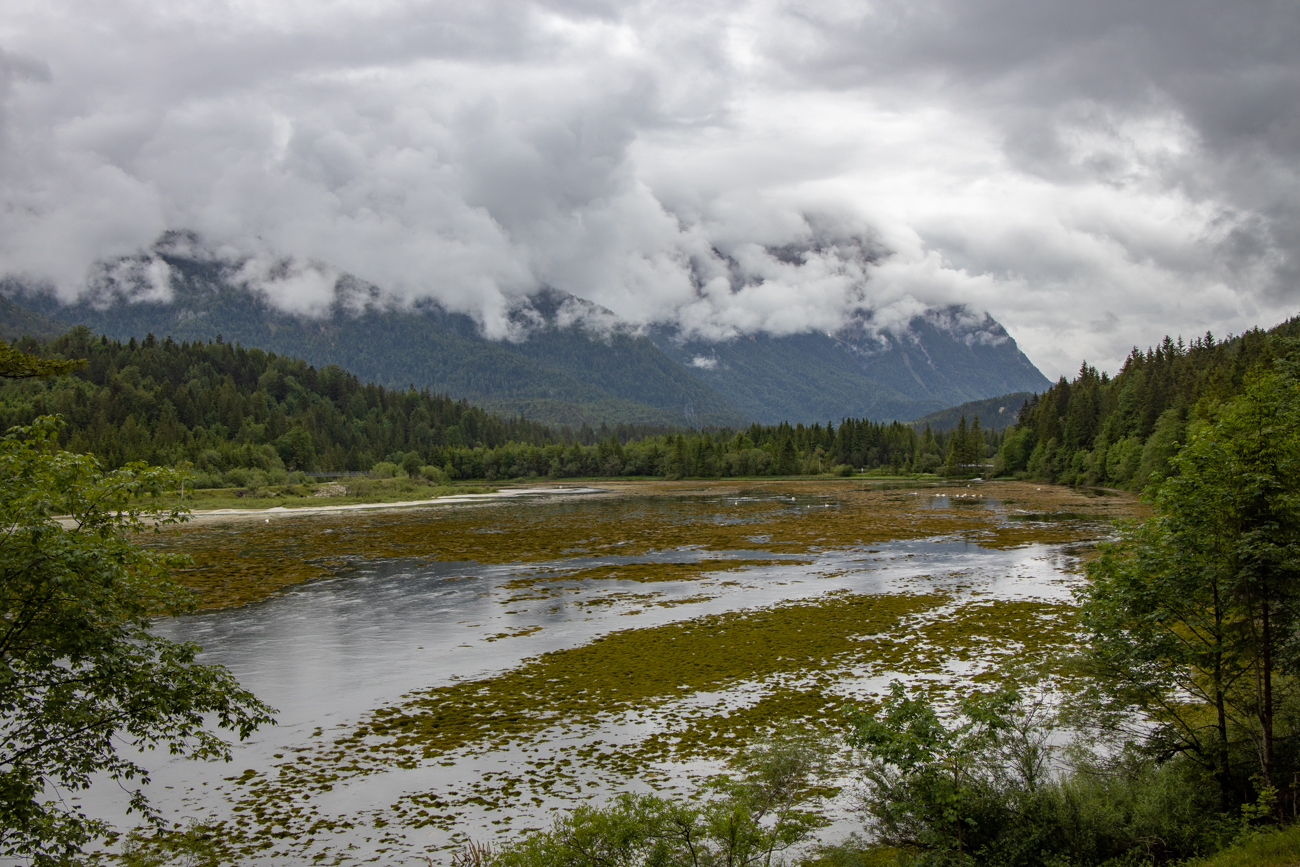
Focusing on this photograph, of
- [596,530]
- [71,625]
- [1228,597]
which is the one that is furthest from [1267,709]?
[596,530]

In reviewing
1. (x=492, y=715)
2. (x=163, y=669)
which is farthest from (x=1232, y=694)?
(x=163, y=669)

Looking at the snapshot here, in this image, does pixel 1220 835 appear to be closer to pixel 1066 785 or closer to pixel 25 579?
pixel 1066 785

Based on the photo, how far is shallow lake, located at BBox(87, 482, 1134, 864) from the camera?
18.4 m

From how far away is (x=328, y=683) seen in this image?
28156mm

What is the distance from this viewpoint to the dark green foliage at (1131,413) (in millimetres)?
99062

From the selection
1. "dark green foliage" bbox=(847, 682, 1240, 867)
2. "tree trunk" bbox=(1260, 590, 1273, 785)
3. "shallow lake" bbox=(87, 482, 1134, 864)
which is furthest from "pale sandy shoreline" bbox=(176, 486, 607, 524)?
"tree trunk" bbox=(1260, 590, 1273, 785)

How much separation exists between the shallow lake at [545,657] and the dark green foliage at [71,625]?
506 centimetres

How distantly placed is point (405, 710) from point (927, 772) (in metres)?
17.3

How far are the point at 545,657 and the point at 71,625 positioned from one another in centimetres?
2030

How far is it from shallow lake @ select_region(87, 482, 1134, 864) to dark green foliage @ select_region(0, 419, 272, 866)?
16.6 feet

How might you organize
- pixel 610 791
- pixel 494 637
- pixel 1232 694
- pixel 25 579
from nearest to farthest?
pixel 25 579, pixel 1232 694, pixel 610 791, pixel 494 637

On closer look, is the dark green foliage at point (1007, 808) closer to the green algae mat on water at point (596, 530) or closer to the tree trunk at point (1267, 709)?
the tree trunk at point (1267, 709)

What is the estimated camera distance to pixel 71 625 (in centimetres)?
1209

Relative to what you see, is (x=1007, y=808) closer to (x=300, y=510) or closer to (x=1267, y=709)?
(x=1267, y=709)
